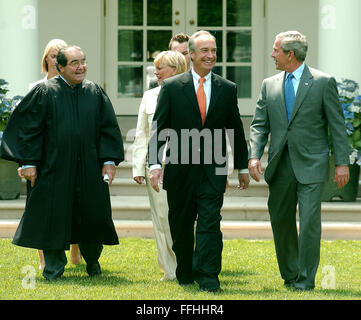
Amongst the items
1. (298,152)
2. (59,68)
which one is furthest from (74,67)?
(298,152)

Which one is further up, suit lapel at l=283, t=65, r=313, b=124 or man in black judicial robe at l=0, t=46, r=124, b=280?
suit lapel at l=283, t=65, r=313, b=124

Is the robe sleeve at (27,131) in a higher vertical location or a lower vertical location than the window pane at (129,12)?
lower

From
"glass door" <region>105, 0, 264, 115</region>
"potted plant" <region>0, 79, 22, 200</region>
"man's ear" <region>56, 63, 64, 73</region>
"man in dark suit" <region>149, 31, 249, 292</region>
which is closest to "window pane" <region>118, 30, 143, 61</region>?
"glass door" <region>105, 0, 264, 115</region>

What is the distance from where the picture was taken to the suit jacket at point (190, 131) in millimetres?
6566

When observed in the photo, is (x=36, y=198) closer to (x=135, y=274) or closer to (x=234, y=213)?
(x=135, y=274)

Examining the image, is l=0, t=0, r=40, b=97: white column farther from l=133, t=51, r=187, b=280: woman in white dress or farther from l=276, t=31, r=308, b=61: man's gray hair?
l=276, t=31, r=308, b=61: man's gray hair

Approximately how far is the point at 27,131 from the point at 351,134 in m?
4.14

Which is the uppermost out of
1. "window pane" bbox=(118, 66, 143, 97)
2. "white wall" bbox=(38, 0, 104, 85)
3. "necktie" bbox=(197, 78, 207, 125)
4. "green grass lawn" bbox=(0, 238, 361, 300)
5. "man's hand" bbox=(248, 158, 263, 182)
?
"white wall" bbox=(38, 0, 104, 85)

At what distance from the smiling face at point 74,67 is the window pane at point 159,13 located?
576 cm

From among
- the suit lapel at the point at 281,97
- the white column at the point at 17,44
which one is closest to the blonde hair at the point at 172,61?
the suit lapel at the point at 281,97

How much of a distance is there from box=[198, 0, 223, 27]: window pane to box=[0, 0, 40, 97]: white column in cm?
296

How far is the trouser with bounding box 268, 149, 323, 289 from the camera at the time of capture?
653 cm

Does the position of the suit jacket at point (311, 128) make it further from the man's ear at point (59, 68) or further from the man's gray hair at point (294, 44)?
the man's ear at point (59, 68)

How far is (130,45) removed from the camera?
12.7 meters
